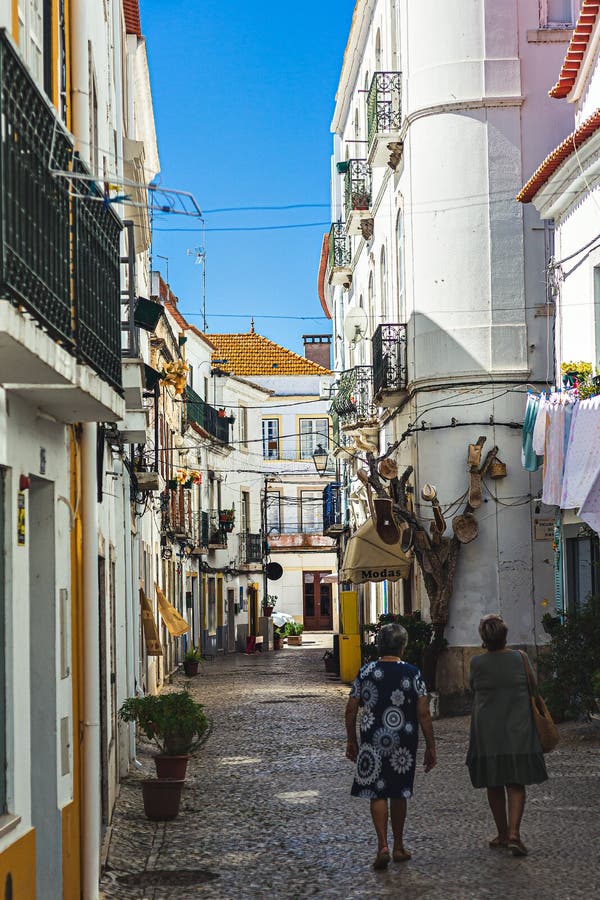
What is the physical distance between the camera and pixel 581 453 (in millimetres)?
15914

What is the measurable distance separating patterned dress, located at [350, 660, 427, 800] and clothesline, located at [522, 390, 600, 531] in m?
5.69

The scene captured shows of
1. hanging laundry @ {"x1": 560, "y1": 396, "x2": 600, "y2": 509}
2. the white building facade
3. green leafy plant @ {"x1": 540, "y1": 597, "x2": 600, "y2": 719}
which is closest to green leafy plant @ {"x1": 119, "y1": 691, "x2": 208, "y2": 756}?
hanging laundry @ {"x1": 560, "y1": 396, "x2": 600, "y2": 509}

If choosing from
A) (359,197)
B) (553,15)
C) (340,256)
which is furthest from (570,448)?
(340,256)

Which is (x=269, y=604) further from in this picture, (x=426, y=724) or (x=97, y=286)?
(x=97, y=286)

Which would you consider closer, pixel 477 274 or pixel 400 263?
pixel 477 274

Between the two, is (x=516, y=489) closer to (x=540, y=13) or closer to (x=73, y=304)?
(x=540, y=13)

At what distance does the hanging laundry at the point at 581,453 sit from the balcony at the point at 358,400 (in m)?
11.3

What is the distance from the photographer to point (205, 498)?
50625mm

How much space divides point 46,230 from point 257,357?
59.1 m

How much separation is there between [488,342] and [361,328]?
7.11m

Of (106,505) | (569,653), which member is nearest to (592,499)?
(569,653)

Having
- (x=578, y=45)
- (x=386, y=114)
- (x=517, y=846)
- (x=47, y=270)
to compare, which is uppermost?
(x=386, y=114)

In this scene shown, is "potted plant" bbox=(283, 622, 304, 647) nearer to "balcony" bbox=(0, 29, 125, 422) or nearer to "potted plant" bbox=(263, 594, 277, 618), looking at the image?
"potted plant" bbox=(263, 594, 277, 618)

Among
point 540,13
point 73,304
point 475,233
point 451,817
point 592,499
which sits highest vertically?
point 540,13
